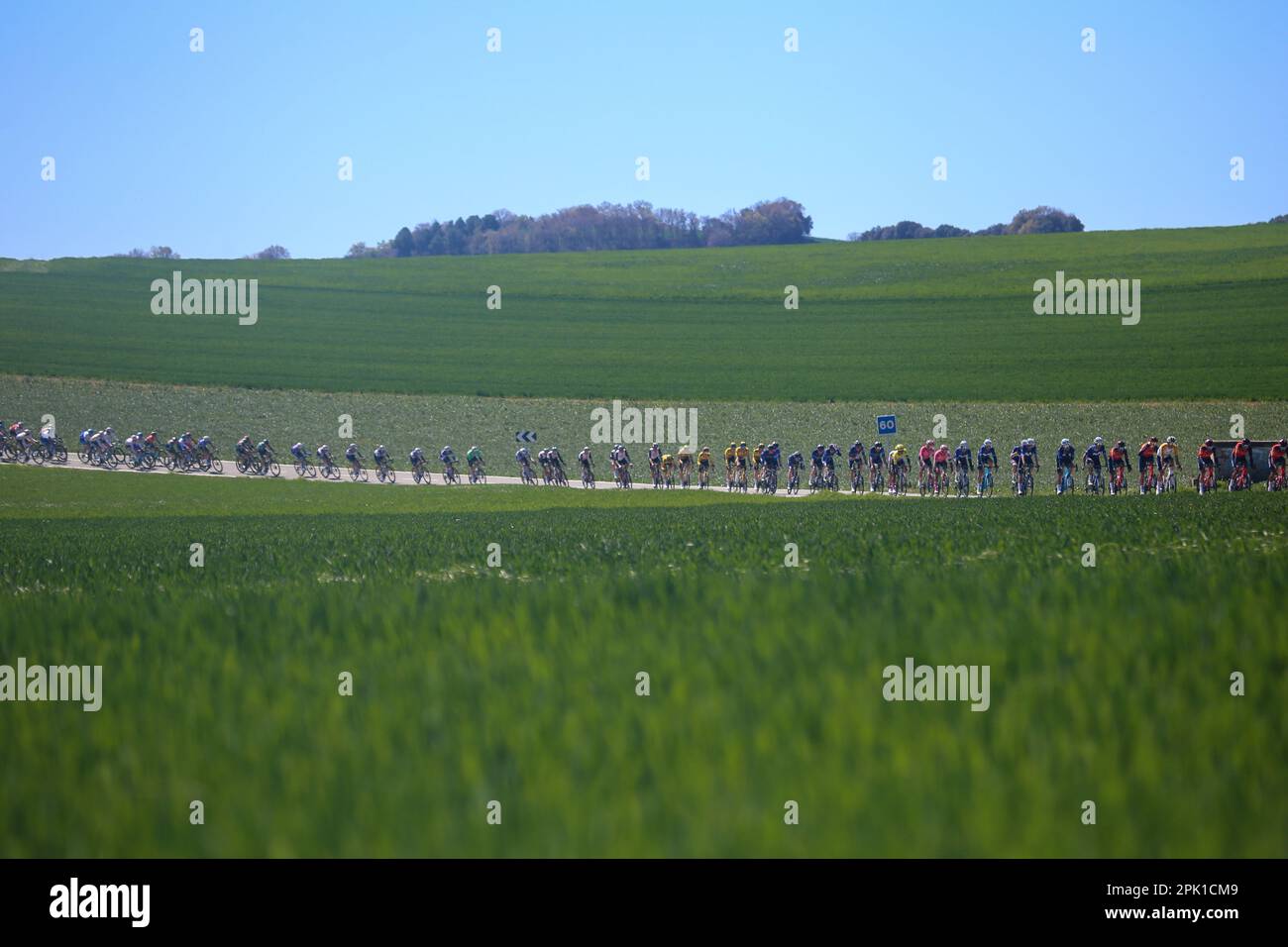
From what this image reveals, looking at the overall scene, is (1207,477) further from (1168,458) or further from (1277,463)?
(1277,463)

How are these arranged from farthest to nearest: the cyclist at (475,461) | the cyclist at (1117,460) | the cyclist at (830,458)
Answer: the cyclist at (475,461), the cyclist at (830,458), the cyclist at (1117,460)

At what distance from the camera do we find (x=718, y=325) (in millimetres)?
94625

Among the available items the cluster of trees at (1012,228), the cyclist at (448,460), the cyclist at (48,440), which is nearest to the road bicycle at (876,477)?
the cyclist at (448,460)

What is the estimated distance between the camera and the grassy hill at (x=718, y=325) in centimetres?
7388

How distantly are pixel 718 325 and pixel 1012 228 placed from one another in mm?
63636

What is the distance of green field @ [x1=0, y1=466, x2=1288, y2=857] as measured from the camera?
5246 millimetres

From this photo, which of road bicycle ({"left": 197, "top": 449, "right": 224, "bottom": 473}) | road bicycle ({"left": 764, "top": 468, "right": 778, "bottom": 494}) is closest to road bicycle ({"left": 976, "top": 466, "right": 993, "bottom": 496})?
road bicycle ({"left": 764, "top": 468, "right": 778, "bottom": 494})

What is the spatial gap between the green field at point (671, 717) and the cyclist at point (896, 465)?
29.4 m

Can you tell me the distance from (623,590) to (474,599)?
1320mm

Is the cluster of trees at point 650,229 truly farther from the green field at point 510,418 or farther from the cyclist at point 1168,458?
the cyclist at point 1168,458

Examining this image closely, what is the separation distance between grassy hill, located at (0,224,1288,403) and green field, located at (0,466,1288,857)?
59.4 meters

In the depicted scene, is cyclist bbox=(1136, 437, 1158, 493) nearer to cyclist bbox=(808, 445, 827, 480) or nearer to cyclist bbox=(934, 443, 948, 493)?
cyclist bbox=(934, 443, 948, 493)
